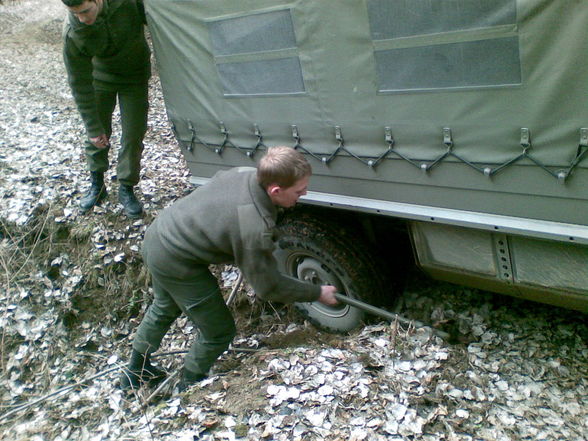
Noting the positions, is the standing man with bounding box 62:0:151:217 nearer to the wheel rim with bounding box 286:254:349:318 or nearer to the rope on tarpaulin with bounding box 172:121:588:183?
the rope on tarpaulin with bounding box 172:121:588:183

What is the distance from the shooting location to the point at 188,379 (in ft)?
12.4

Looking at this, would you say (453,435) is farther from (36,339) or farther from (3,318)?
(3,318)

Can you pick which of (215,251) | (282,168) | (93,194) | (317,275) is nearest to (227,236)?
(215,251)

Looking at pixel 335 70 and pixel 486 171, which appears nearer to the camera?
pixel 486 171

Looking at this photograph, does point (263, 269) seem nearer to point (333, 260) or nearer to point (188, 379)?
point (333, 260)

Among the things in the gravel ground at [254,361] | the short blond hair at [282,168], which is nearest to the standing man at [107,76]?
the gravel ground at [254,361]

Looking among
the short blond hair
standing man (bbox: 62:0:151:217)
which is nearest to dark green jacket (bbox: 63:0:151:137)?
standing man (bbox: 62:0:151:217)

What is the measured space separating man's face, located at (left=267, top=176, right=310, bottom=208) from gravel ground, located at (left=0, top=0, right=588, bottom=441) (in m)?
1.22

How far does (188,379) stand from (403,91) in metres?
2.58

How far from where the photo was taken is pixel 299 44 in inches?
119

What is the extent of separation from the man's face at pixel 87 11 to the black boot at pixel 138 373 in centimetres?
257

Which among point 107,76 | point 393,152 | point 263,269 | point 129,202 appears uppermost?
point 107,76

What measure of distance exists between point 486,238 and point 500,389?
99cm

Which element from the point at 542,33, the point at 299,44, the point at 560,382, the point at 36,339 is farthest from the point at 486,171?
the point at 36,339
